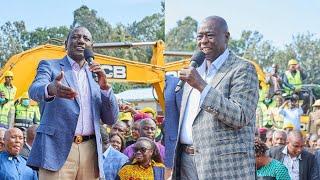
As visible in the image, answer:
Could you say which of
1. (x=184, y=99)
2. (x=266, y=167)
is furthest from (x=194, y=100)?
(x=266, y=167)

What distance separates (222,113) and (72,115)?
1.05m

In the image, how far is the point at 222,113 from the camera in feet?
13.9

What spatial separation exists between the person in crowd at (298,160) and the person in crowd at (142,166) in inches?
64.0

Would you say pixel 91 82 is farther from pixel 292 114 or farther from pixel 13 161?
pixel 292 114

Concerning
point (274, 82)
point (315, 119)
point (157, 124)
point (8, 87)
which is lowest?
point (315, 119)

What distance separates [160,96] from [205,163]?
9473mm

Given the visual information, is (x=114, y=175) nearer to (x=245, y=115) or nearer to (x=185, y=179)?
(x=185, y=179)

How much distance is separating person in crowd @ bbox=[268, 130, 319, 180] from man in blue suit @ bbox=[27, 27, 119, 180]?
4.22 metres

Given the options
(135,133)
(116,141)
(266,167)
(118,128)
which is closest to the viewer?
(266,167)

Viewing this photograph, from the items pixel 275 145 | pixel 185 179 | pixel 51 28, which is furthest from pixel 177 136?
pixel 51 28

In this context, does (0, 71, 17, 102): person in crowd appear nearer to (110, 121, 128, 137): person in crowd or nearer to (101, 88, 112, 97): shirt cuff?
(110, 121, 128, 137): person in crowd

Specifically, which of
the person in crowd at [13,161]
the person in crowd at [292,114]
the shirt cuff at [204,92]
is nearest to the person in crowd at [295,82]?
the person in crowd at [292,114]

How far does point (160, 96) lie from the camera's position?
13898mm

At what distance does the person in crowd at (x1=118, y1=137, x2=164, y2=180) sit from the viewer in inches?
316
